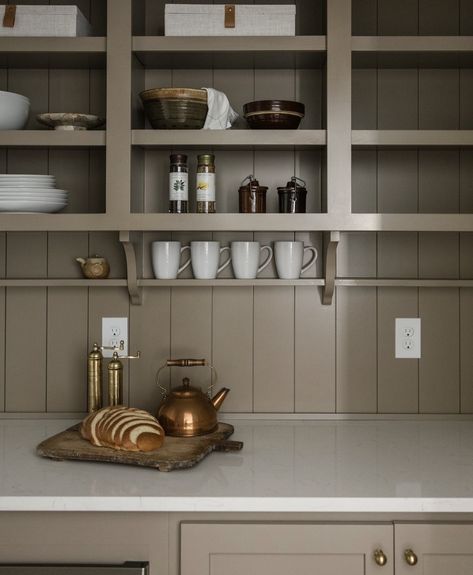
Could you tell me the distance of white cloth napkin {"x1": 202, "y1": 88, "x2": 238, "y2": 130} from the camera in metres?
2.06

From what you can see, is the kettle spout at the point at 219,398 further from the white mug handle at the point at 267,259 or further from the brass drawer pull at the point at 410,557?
the brass drawer pull at the point at 410,557

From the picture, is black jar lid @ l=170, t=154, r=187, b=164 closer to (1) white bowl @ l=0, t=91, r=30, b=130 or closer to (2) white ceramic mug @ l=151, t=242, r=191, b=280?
(2) white ceramic mug @ l=151, t=242, r=191, b=280

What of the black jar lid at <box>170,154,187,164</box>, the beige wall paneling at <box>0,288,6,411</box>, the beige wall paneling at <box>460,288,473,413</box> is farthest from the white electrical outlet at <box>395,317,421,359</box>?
the beige wall paneling at <box>0,288,6,411</box>

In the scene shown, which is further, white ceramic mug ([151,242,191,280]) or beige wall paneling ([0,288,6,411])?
beige wall paneling ([0,288,6,411])

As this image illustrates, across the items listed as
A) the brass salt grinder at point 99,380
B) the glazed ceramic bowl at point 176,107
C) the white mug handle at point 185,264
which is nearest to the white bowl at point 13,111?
the glazed ceramic bowl at point 176,107

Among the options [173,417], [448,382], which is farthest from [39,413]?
[448,382]

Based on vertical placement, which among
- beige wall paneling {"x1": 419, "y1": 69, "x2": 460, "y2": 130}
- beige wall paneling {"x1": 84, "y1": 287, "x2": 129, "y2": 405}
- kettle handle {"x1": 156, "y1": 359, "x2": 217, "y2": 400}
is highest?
beige wall paneling {"x1": 419, "y1": 69, "x2": 460, "y2": 130}

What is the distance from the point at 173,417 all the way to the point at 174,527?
1.33ft

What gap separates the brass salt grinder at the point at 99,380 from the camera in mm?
2150

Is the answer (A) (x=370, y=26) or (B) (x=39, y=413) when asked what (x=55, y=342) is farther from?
(A) (x=370, y=26)

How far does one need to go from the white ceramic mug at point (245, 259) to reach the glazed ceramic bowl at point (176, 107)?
0.35m

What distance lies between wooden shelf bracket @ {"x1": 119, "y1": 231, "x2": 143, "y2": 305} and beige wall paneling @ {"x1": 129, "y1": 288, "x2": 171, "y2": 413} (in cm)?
4

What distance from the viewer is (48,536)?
1580mm

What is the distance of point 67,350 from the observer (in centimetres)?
230
